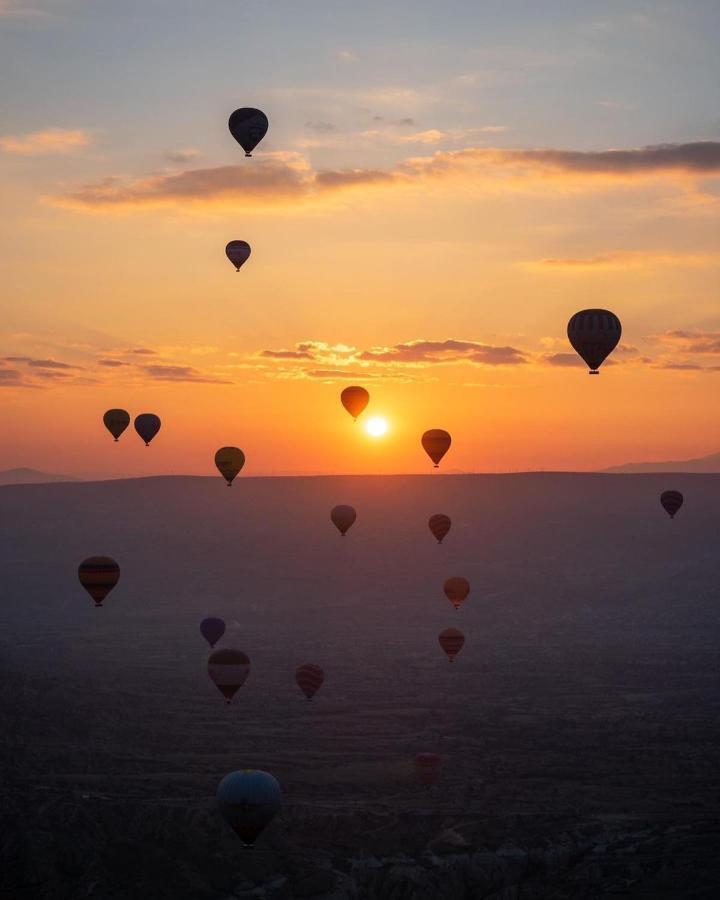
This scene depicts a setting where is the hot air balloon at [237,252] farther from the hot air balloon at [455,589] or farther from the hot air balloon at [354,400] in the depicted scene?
the hot air balloon at [455,589]

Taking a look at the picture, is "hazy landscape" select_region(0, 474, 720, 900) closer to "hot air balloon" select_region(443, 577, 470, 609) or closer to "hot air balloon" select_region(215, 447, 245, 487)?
"hot air balloon" select_region(443, 577, 470, 609)

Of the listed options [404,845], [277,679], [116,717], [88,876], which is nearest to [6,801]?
[88,876]

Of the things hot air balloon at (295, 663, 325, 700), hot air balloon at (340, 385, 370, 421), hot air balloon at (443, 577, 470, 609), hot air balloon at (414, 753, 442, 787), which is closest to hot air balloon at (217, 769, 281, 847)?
hot air balloon at (414, 753, 442, 787)

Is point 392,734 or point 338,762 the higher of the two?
point 392,734

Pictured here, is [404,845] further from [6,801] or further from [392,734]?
[392,734]

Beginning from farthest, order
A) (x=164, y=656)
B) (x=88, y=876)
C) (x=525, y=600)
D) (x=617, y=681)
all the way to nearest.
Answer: (x=525, y=600)
(x=164, y=656)
(x=617, y=681)
(x=88, y=876)

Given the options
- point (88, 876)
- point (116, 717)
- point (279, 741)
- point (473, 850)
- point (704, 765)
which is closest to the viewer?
point (88, 876)
